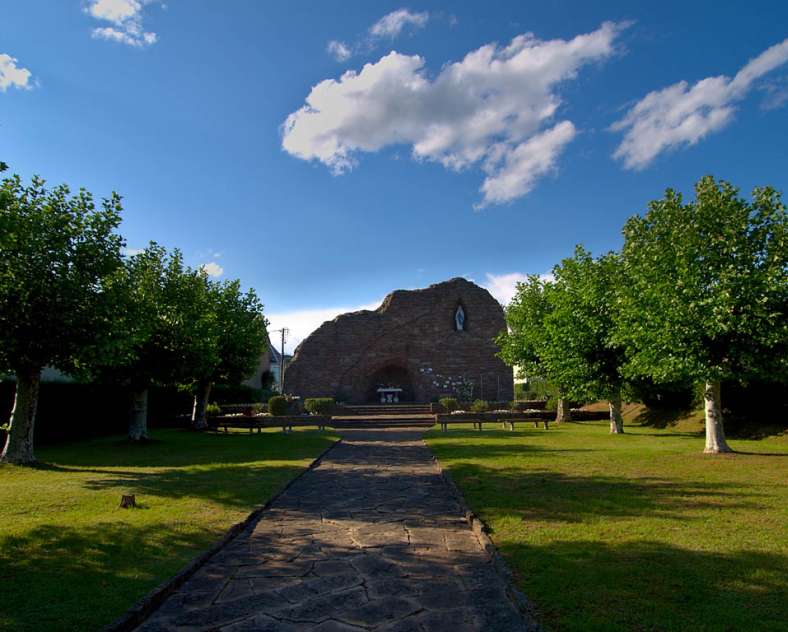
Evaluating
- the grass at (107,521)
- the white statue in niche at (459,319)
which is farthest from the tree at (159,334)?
the white statue in niche at (459,319)

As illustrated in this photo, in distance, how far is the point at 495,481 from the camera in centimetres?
1125

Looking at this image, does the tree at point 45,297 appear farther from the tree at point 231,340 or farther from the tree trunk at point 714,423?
the tree trunk at point 714,423

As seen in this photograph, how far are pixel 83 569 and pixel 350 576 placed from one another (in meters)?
2.80

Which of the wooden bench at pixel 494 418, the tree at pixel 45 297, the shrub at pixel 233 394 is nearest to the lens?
the tree at pixel 45 297

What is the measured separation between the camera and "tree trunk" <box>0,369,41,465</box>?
1450 centimetres

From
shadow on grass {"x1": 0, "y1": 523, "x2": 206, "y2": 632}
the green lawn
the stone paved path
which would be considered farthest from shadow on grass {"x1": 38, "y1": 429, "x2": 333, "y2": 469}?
shadow on grass {"x1": 0, "y1": 523, "x2": 206, "y2": 632}

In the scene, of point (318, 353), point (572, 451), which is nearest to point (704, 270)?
point (572, 451)

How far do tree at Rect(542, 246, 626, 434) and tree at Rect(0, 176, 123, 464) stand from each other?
16430 mm

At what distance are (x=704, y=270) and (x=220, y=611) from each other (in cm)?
1450

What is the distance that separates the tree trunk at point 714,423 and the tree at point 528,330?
10426 millimetres

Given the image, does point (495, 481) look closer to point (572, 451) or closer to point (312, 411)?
point (572, 451)

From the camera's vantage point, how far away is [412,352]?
48.1 metres

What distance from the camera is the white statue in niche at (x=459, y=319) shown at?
49.4 metres

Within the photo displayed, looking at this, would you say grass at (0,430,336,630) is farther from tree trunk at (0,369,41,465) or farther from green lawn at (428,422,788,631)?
green lawn at (428,422,788,631)
